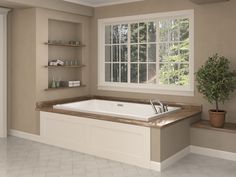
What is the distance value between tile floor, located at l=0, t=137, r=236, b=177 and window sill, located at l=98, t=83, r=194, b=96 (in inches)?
43.6

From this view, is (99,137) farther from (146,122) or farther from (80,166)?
(146,122)

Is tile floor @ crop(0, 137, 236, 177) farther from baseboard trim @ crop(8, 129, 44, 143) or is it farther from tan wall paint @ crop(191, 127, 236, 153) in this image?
baseboard trim @ crop(8, 129, 44, 143)

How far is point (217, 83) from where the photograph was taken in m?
4.08

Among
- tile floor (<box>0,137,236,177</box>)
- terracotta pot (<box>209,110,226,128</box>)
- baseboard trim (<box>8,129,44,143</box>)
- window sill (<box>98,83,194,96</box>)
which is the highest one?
window sill (<box>98,83,194,96</box>)

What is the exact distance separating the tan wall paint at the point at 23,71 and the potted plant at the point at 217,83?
277 centimetres

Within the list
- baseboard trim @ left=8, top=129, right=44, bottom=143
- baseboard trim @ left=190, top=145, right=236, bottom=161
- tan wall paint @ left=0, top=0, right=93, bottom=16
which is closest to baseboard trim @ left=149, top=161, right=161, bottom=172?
baseboard trim @ left=190, top=145, right=236, bottom=161

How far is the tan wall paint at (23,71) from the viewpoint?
4.96m

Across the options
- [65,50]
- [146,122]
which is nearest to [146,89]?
[146,122]

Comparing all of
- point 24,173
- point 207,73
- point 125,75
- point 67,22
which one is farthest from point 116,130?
point 67,22

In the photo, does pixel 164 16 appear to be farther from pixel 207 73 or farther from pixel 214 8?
pixel 207 73

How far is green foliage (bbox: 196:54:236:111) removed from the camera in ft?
13.4

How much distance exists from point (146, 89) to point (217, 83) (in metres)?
1.51

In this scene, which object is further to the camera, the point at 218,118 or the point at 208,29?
the point at 208,29

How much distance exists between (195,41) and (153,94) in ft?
3.87
